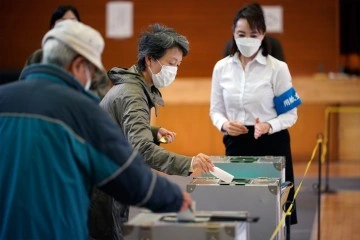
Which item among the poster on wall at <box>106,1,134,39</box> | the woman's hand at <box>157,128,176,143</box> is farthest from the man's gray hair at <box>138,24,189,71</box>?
the poster on wall at <box>106,1,134,39</box>

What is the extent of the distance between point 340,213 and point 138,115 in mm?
4639

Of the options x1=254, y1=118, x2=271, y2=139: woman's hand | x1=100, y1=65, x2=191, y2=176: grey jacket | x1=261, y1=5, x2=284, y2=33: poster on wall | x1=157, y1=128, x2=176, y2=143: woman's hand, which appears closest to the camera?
x1=100, y1=65, x2=191, y2=176: grey jacket

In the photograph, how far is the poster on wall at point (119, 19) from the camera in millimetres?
12672

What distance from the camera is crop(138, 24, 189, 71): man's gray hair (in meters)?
4.18

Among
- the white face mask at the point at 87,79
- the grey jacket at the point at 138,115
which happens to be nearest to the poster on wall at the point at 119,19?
the grey jacket at the point at 138,115

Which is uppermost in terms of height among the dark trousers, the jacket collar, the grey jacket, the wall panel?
the jacket collar

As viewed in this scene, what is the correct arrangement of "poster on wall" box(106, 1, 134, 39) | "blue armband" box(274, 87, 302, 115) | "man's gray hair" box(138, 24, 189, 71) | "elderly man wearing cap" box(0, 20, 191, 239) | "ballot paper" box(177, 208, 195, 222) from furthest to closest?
"poster on wall" box(106, 1, 134, 39)
"blue armband" box(274, 87, 302, 115)
"man's gray hair" box(138, 24, 189, 71)
"ballot paper" box(177, 208, 195, 222)
"elderly man wearing cap" box(0, 20, 191, 239)

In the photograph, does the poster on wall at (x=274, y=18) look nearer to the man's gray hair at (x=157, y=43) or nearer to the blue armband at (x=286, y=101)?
the blue armband at (x=286, y=101)

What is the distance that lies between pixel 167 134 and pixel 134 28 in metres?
8.56

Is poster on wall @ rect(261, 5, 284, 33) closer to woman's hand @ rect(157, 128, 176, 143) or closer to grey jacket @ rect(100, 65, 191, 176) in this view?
woman's hand @ rect(157, 128, 176, 143)

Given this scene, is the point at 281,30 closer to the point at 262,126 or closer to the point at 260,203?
the point at 262,126

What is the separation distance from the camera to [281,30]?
12.4 metres

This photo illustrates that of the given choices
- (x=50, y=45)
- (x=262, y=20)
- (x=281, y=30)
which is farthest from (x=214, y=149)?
(x=50, y=45)

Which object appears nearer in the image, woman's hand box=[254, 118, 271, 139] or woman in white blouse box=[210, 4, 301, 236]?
woman's hand box=[254, 118, 271, 139]
